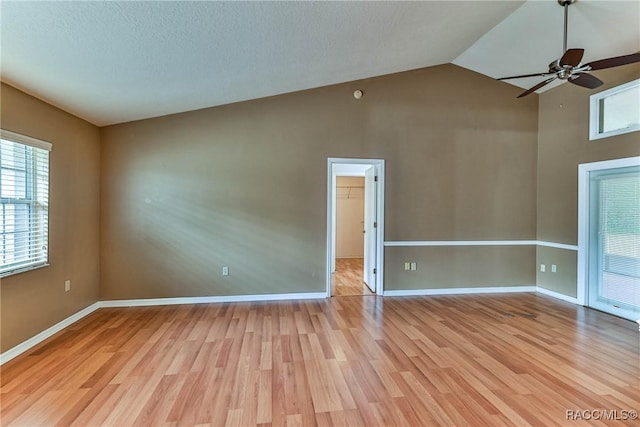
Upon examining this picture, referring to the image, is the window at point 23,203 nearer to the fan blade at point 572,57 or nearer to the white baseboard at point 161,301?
the white baseboard at point 161,301

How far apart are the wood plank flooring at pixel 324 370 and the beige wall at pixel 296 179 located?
0.79m

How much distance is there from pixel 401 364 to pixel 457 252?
2801 mm

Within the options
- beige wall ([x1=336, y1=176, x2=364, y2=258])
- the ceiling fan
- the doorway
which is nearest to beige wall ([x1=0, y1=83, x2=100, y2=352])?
the ceiling fan

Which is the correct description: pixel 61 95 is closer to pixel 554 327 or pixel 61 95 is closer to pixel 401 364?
pixel 401 364

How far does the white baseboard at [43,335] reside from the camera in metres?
2.62

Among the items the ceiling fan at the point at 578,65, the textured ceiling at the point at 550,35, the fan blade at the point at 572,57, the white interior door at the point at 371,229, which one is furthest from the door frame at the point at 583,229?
the white interior door at the point at 371,229

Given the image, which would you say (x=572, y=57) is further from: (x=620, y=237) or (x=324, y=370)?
(x=324, y=370)

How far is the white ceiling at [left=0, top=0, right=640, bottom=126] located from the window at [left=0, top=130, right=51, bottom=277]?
0.55 m

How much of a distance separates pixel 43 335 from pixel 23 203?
1367 mm

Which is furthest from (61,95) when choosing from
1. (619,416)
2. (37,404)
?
(619,416)

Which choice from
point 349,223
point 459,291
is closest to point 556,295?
point 459,291

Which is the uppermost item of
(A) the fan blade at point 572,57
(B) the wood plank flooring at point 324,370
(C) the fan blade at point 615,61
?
(A) the fan blade at point 572,57

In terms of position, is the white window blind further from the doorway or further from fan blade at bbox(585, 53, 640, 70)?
fan blade at bbox(585, 53, 640, 70)

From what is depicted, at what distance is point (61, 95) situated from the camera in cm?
295
